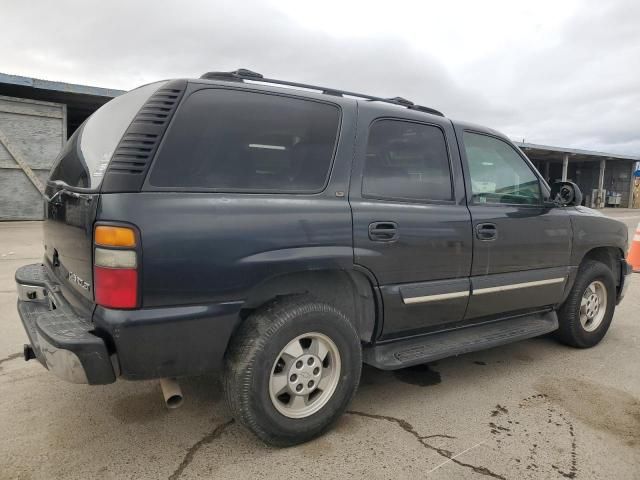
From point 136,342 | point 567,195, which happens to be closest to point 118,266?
point 136,342

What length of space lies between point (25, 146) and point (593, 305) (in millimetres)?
14002

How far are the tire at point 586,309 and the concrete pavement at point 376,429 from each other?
0.43m

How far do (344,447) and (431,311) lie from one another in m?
1.02

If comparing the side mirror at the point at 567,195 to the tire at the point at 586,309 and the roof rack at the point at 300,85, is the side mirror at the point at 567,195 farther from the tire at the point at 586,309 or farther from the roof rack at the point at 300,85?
the roof rack at the point at 300,85

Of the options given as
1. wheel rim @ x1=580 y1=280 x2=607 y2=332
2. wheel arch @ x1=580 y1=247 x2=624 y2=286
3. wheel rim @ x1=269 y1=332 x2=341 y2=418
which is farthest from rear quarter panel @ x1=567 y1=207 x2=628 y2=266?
wheel rim @ x1=269 y1=332 x2=341 y2=418

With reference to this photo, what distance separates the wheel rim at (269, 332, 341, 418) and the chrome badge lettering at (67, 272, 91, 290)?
994 millimetres

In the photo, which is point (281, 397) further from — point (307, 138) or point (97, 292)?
point (307, 138)

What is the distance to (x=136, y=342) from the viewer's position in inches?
82.4

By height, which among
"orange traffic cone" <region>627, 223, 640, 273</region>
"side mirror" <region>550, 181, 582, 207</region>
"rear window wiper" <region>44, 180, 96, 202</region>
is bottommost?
"orange traffic cone" <region>627, 223, 640, 273</region>

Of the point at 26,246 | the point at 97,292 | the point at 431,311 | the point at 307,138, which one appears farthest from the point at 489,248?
the point at 26,246

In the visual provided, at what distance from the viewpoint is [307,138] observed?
8.82 feet

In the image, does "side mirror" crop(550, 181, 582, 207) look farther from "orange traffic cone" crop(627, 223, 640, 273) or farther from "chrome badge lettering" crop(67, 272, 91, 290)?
"orange traffic cone" crop(627, 223, 640, 273)

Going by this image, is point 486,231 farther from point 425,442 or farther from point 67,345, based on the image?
point 67,345

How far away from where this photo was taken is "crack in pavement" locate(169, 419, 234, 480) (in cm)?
232
